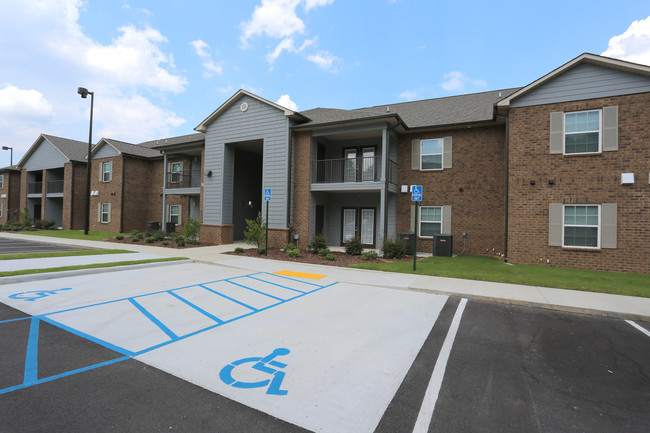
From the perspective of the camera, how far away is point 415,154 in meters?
15.7

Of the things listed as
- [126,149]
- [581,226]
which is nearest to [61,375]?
[581,226]

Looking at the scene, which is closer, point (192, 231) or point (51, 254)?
point (51, 254)

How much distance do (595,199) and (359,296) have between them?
33.5ft

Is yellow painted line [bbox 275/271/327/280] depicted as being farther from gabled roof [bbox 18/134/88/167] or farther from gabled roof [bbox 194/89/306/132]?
gabled roof [bbox 18/134/88/167]

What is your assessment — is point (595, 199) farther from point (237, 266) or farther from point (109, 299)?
point (109, 299)

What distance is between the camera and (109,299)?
6293mm

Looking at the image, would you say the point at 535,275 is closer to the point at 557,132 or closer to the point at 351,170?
the point at 557,132

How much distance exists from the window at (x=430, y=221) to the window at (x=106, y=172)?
24799mm

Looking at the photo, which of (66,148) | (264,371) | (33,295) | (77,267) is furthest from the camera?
(66,148)

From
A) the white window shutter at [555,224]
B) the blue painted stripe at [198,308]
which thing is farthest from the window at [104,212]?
the white window shutter at [555,224]

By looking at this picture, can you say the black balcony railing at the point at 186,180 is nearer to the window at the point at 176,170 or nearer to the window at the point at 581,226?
the window at the point at 176,170

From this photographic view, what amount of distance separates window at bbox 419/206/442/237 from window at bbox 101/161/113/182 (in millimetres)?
24799

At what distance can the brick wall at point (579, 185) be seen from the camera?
10.6 metres

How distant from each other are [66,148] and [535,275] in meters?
37.0
